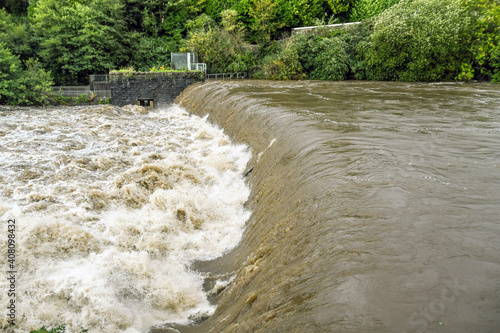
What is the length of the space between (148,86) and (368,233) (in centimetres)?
1903

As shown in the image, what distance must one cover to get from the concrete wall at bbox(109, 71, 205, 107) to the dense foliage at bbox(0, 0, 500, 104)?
306cm

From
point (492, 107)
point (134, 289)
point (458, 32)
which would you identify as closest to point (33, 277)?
point (134, 289)

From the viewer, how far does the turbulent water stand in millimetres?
2619

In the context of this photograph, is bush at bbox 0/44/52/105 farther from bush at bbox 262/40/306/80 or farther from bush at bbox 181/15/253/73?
bush at bbox 262/40/306/80

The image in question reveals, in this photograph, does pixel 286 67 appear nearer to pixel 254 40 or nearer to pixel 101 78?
pixel 254 40

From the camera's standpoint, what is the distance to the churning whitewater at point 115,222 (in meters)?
4.14

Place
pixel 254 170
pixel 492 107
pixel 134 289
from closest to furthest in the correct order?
pixel 134 289 → pixel 254 170 → pixel 492 107

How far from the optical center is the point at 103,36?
867 inches

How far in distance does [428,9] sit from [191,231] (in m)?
17.5

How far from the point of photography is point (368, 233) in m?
3.48

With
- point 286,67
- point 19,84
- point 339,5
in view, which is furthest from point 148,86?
point 339,5

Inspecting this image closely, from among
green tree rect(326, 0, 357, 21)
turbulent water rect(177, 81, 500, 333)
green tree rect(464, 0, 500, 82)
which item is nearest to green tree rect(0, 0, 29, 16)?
green tree rect(326, 0, 357, 21)

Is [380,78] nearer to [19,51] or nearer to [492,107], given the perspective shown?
[492,107]

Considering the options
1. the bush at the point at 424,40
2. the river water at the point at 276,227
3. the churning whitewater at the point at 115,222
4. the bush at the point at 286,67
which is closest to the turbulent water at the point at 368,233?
the river water at the point at 276,227
